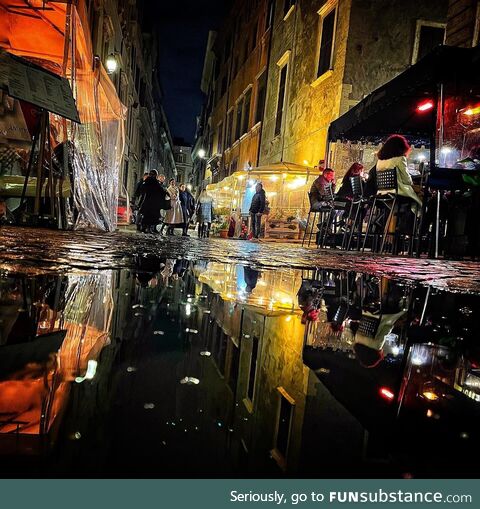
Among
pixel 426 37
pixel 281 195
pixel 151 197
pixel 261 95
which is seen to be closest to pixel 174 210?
pixel 151 197

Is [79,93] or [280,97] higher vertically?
[280,97]

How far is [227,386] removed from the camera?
3.04 feet

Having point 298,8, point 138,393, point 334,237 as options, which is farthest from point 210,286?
point 298,8

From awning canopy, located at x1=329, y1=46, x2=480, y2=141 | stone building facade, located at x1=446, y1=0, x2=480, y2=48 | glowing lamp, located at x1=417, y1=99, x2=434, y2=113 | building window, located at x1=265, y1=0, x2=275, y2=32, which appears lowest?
awning canopy, located at x1=329, y1=46, x2=480, y2=141

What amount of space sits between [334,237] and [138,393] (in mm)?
9259

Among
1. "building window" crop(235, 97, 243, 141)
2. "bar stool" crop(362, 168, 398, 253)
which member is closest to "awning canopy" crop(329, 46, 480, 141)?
"bar stool" crop(362, 168, 398, 253)

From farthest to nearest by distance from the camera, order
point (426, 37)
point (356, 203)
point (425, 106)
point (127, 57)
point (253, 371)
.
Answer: point (127, 57)
point (426, 37)
point (425, 106)
point (356, 203)
point (253, 371)

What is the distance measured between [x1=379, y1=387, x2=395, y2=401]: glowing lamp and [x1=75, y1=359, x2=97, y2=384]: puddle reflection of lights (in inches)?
23.4

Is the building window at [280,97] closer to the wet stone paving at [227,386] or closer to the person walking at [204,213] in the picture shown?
the person walking at [204,213]

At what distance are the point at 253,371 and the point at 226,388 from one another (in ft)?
0.45

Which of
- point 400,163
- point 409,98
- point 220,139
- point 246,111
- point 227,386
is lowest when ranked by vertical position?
point 227,386

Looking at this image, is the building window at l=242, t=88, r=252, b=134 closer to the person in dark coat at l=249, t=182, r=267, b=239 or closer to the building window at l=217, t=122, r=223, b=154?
the building window at l=217, t=122, r=223, b=154

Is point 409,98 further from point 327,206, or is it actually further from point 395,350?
point 395,350

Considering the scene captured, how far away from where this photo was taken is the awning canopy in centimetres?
653
